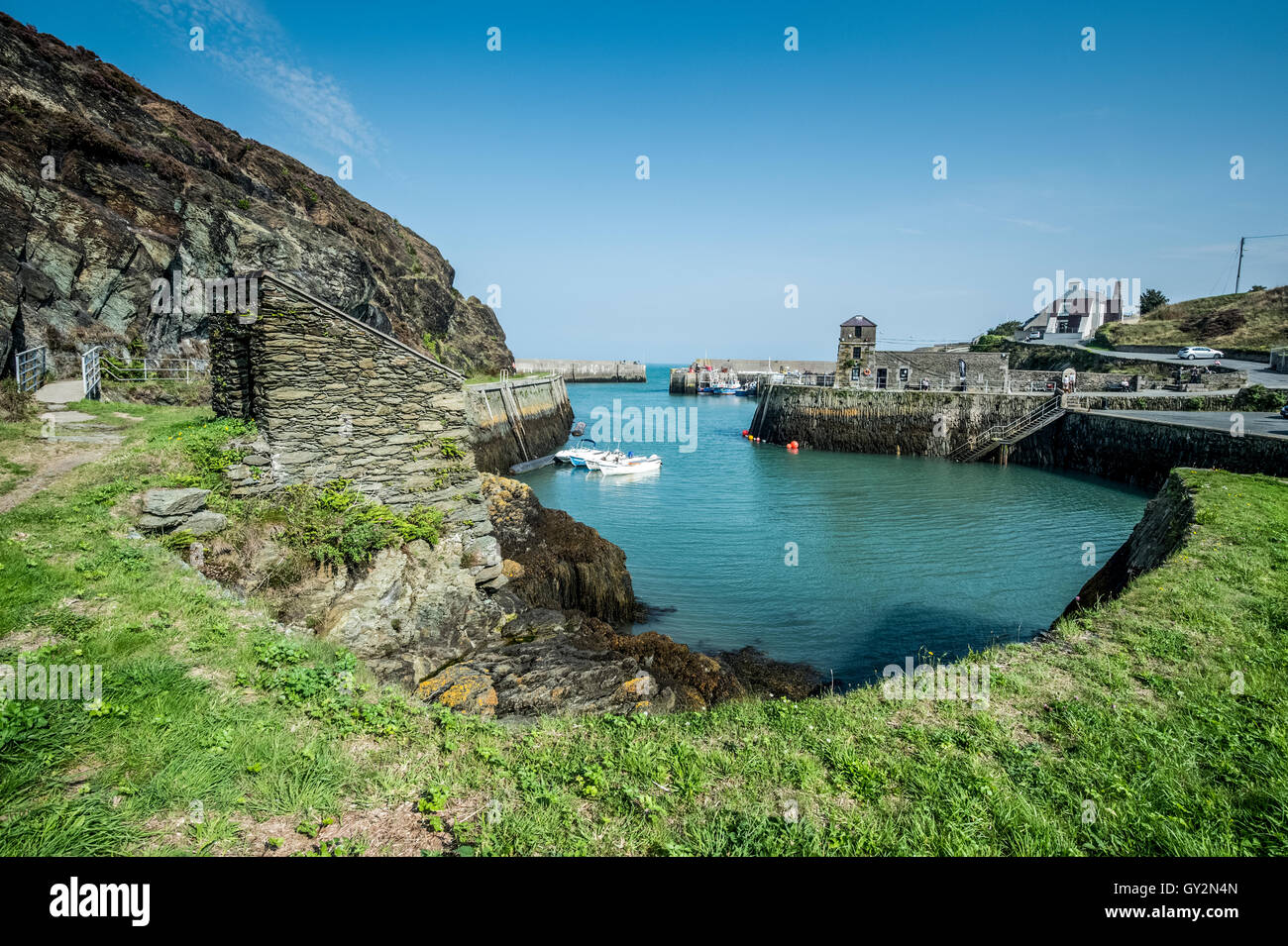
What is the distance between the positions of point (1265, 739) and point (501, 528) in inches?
537

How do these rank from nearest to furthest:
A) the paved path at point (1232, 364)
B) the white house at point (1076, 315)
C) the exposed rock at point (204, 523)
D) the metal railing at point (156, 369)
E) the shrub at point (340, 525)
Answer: the exposed rock at point (204, 523) → the shrub at point (340, 525) → the metal railing at point (156, 369) → the paved path at point (1232, 364) → the white house at point (1076, 315)

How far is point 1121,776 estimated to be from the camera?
4324mm

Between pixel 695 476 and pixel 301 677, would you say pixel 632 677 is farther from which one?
pixel 695 476

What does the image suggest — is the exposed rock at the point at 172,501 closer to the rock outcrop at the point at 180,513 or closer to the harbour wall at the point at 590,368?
the rock outcrop at the point at 180,513

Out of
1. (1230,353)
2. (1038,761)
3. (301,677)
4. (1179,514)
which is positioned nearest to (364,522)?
(301,677)

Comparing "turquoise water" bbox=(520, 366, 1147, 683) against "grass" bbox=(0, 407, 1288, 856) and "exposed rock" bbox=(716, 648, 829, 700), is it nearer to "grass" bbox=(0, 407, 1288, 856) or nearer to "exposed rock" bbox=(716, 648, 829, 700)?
"exposed rock" bbox=(716, 648, 829, 700)

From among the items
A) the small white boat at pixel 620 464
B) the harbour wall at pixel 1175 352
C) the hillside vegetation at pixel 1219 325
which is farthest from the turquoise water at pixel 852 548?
the hillside vegetation at pixel 1219 325

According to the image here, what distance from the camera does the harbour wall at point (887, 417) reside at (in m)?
41.4

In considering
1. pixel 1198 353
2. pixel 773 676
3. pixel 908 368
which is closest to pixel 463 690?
pixel 773 676

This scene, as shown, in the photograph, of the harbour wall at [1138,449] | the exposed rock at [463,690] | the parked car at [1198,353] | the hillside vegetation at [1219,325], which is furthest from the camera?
the hillside vegetation at [1219,325]

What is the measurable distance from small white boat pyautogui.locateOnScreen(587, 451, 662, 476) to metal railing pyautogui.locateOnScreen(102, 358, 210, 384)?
20.5m

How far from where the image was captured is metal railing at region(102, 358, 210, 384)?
19227 millimetres

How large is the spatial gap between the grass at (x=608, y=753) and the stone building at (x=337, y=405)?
3.04 m
